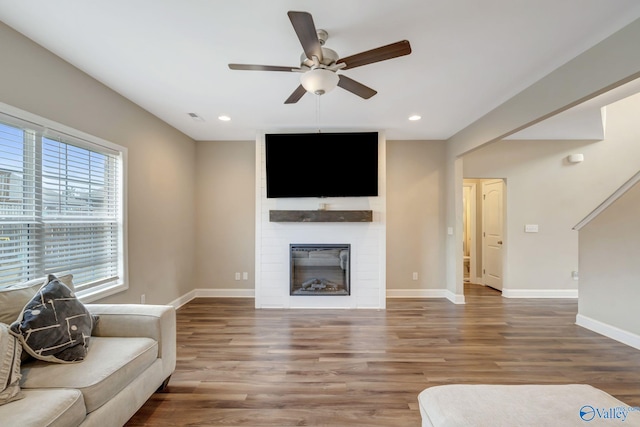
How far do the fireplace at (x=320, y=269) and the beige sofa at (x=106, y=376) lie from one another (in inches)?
82.5

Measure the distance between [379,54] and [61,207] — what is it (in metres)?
2.84

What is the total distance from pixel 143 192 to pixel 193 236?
139cm

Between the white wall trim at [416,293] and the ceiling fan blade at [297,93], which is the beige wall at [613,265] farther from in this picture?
the ceiling fan blade at [297,93]

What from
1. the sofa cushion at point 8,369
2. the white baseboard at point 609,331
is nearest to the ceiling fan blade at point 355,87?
the sofa cushion at point 8,369

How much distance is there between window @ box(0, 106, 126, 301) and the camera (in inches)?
74.2

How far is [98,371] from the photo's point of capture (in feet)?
4.84

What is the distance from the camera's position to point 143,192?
3188mm

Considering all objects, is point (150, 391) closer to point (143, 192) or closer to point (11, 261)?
point (11, 261)

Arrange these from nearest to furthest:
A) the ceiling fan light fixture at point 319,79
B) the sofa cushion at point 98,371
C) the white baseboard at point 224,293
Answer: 1. the sofa cushion at point 98,371
2. the ceiling fan light fixture at point 319,79
3. the white baseboard at point 224,293

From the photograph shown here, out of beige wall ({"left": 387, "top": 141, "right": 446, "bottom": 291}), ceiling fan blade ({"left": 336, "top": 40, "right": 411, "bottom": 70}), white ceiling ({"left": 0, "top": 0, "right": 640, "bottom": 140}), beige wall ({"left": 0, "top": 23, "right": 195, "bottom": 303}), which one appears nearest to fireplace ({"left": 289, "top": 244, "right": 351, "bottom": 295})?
beige wall ({"left": 387, "top": 141, "right": 446, "bottom": 291})

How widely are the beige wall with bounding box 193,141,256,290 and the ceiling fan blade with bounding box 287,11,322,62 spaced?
297cm

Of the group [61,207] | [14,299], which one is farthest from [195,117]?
[14,299]

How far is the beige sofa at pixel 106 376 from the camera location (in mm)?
1214

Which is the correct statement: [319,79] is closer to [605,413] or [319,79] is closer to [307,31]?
[307,31]
